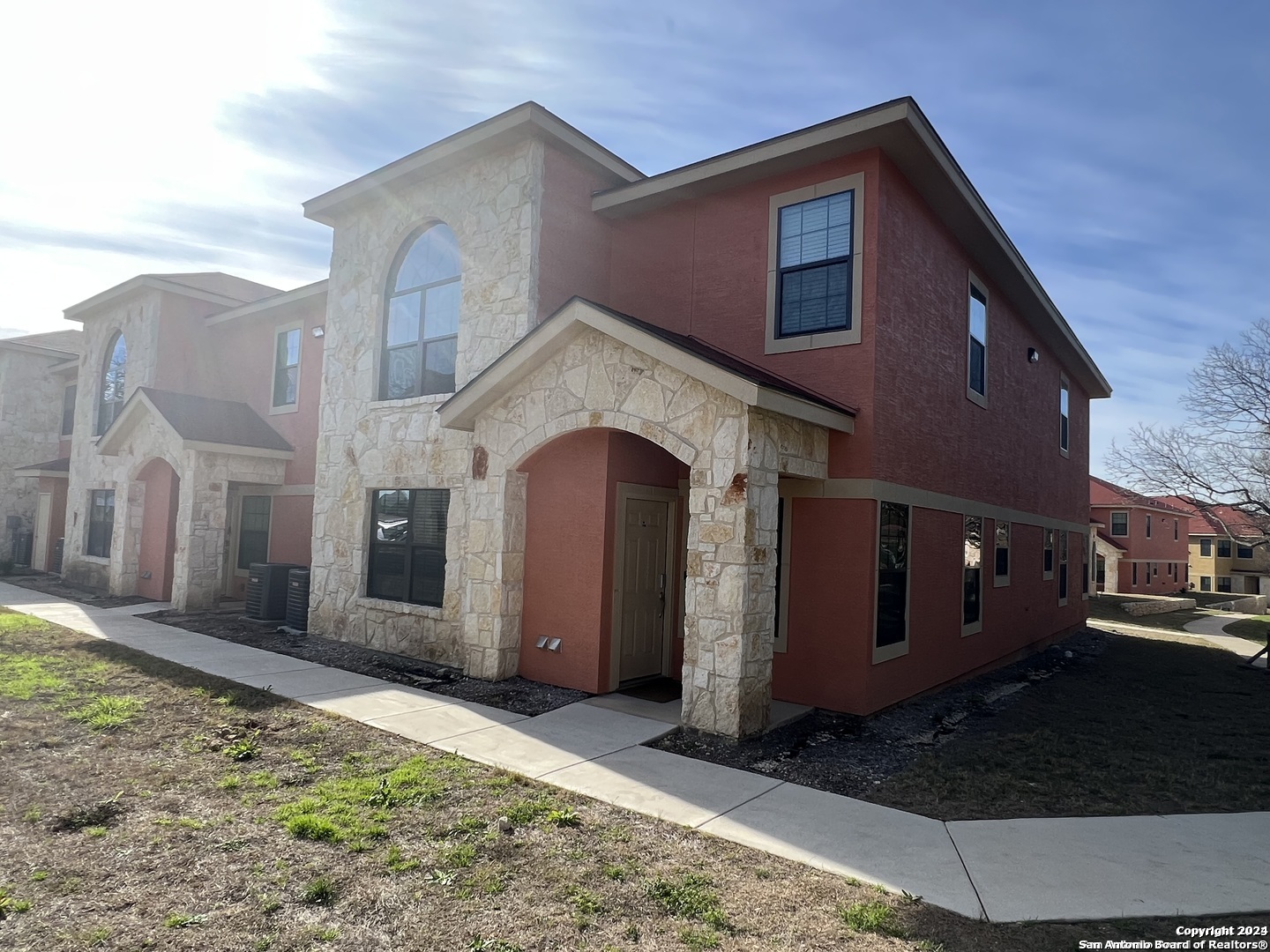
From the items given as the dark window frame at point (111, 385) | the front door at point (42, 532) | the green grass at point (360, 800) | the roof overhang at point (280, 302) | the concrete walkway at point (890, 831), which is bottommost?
the concrete walkway at point (890, 831)

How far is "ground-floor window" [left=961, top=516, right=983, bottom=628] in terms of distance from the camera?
12211mm

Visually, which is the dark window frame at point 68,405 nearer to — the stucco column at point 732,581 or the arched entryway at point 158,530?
the arched entryway at point 158,530

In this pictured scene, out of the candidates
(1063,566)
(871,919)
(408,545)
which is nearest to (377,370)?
(408,545)

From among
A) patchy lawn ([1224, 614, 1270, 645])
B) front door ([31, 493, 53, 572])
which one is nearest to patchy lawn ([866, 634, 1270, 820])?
patchy lawn ([1224, 614, 1270, 645])

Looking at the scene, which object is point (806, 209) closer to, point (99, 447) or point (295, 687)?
point (295, 687)

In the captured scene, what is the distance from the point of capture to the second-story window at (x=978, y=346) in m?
12.6

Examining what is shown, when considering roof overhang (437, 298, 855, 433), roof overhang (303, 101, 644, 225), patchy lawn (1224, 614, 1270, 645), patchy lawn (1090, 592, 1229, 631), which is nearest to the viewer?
roof overhang (437, 298, 855, 433)

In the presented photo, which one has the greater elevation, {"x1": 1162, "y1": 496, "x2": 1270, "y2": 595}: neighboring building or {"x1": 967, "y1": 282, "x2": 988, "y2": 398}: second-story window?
{"x1": 967, "y1": 282, "x2": 988, "y2": 398}: second-story window

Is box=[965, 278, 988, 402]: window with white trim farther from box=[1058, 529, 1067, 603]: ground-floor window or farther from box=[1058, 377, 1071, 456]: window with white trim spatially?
box=[1058, 529, 1067, 603]: ground-floor window

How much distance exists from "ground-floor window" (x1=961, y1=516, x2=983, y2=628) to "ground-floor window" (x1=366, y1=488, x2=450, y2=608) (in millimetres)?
7897

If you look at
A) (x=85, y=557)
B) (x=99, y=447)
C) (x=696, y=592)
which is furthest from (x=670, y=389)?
(x=85, y=557)

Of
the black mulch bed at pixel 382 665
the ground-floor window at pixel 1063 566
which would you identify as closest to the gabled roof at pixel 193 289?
the black mulch bed at pixel 382 665

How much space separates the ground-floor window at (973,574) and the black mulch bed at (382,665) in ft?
21.4

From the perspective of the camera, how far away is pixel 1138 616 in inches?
1135
